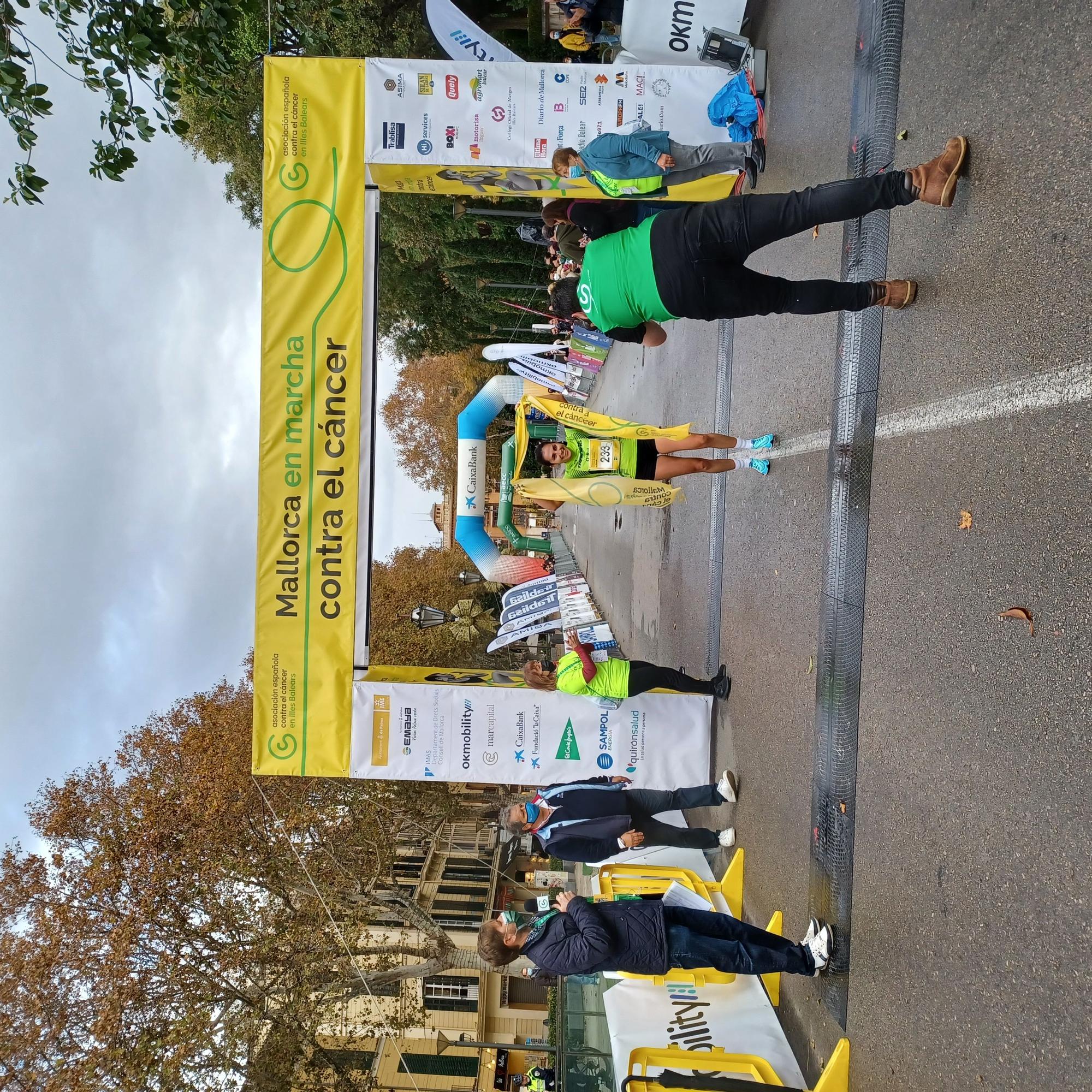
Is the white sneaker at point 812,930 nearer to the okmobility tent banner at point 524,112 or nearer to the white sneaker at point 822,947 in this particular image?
the white sneaker at point 822,947

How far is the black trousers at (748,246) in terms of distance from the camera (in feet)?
13.4

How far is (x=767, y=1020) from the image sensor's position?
5605 millimetres

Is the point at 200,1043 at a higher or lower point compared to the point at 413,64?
lower

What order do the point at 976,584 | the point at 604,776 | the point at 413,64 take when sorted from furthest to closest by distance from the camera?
1. the point at 604,776
2. the point at 413,64
3. the point at 976,584

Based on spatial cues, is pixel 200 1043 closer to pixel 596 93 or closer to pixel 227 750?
pixel 227 750

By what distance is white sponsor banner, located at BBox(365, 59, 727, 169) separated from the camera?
21.8 feet

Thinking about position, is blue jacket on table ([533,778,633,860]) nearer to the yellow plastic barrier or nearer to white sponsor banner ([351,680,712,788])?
white sponsor banner ([351,680,712,788])

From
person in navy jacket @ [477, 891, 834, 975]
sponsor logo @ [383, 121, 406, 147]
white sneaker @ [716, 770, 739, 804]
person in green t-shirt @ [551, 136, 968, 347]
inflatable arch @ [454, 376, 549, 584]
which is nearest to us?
person in green t-shirt @ [551, 136, 968, 347]

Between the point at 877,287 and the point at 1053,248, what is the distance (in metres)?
1.26

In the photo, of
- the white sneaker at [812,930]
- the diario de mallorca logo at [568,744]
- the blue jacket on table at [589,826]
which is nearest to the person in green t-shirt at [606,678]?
the diario de mallorca logo at [568,744]

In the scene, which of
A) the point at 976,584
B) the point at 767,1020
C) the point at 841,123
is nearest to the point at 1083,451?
the point at 976,584

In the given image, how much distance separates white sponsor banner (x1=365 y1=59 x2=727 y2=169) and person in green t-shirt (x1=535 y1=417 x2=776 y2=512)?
2.56 m

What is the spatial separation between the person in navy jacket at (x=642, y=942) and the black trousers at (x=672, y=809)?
179 centimetres

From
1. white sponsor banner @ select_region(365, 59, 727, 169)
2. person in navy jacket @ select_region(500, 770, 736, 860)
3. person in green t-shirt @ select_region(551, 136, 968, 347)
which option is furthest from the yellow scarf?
person in navy jacket @ select_region(500, 770, 736, 860)
